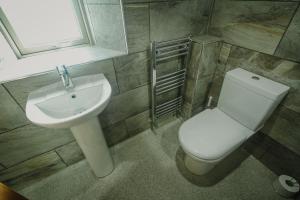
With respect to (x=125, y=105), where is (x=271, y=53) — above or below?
above

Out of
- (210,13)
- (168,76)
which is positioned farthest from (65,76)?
(210,13)

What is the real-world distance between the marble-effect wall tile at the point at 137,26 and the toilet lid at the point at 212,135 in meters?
0.75

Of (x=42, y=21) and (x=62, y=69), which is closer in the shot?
(x=62, y=69)

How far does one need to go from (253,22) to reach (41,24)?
5.26 ft

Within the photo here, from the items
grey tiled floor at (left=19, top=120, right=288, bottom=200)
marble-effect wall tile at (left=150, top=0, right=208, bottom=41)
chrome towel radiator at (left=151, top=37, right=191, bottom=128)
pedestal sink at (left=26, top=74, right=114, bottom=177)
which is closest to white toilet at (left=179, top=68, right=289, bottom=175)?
grey tiled floor at (left=19, top=120, right=288, bottom=200)

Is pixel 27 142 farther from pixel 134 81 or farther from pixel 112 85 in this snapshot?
pixel 134 81

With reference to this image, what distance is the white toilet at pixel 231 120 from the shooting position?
1.06 m

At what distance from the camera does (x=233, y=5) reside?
1.22 meters

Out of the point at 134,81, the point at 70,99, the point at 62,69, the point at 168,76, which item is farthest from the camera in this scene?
the point at 168,76

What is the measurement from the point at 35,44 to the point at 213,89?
5.55 ft

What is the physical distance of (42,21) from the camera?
46.7 inches

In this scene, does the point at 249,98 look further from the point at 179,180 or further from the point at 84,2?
the point at 84,2

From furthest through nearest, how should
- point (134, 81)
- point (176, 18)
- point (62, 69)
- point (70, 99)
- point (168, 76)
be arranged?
point (168, 76)
point (134, 81)
point (176, 18)
point (70, 99)
point (62, 69)

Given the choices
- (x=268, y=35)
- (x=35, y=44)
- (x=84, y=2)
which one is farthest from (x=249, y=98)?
(x=35, y=44)
